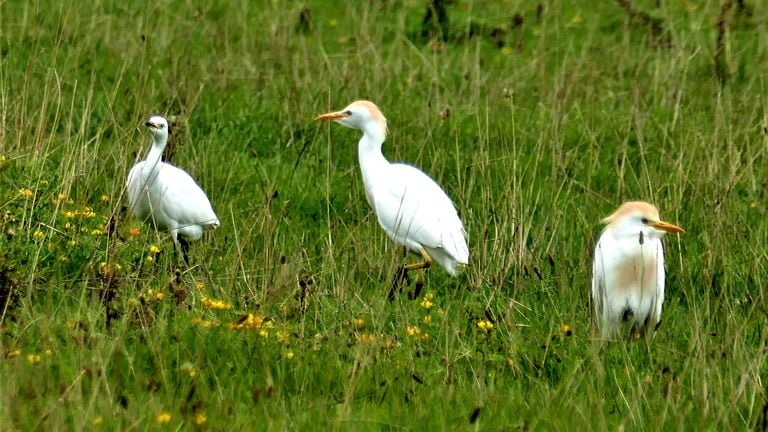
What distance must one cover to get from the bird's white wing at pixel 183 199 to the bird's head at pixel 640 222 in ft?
6.49

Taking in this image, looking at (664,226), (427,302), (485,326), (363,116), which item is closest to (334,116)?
A: (363,116)

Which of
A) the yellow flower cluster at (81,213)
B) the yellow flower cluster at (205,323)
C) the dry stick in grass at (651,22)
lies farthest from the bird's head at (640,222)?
the dry stick in grass at (651,22)

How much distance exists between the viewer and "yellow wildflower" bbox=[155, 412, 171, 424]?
3.81 m

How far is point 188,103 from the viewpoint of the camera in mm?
7824

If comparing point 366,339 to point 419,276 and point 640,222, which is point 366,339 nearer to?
point 640,222

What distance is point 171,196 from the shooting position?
22.2 ft

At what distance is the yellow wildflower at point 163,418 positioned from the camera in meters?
3.81

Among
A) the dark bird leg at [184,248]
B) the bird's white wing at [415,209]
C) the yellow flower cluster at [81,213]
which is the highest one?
the yellow flower cluster at [81,213]

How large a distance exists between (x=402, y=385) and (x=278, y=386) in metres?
0.41

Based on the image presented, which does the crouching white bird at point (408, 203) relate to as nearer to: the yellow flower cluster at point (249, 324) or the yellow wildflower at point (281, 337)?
the yellow wildflower at point (281, 337)

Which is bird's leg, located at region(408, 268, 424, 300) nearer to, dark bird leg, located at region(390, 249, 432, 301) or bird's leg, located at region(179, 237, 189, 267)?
dark bird leg, located at region(390, 249, 432, 301)

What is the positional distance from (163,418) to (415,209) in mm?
3033

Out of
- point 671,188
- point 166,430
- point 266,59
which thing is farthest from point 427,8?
point 166,430

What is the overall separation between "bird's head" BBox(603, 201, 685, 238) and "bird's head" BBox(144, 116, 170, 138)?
7.77ft
